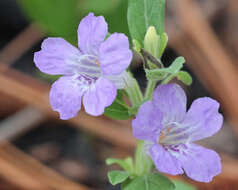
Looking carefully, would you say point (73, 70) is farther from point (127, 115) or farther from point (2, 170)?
point (2, 170)

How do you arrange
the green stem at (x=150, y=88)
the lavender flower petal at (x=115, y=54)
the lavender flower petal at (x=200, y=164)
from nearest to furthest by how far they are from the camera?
the lavender flower petal at (x=115, y=54) → the lavender flower petal at (x=200, y=164) → the green stem at (x=150, y=88)

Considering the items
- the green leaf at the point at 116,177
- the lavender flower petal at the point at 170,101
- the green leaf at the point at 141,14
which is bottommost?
the green leaf at the point at 116,177

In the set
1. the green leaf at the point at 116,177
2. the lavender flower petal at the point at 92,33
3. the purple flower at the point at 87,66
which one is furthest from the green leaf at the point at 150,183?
the lavender flower petal at the point at 92,33

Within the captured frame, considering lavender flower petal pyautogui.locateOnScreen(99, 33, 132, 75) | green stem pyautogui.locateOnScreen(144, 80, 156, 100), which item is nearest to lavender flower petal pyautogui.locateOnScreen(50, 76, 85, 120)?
lavender flower petal pyautogui.locateOnScreen(99, 33, 132, 75)

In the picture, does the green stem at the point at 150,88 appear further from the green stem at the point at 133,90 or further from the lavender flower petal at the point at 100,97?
the lavender flower petal at the point at 100,97

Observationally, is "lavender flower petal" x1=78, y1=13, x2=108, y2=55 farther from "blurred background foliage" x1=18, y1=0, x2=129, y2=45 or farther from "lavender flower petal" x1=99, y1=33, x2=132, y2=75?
"blurred background foliage" x1=18, y1=0, x2=129, y2=45

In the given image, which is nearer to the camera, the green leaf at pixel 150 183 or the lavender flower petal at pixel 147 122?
the lavender flower petal at pixel 147 122

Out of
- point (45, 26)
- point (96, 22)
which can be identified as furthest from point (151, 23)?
point (45, 26)

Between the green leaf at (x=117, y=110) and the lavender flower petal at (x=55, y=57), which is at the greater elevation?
the lavender flower petal at (x=55, y=57)
